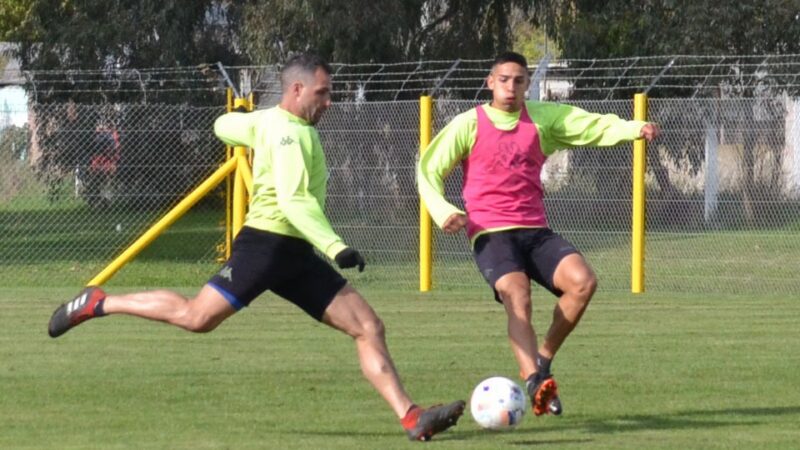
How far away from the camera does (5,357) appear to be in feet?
37.1

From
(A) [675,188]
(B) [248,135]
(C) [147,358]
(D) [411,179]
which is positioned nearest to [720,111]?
(A) [675,188]

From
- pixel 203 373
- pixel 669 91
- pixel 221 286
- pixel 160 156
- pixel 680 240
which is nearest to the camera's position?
pixel 221 286

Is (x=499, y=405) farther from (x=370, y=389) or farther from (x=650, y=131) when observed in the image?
(x=370, y=389)

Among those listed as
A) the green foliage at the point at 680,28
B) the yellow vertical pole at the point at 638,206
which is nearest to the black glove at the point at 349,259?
the yellow vertical pole at the point at 638,206

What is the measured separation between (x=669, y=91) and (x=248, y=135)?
48.0 feet

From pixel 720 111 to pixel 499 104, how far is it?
901cm

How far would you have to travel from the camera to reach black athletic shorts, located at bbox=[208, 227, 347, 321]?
7902 millimetres

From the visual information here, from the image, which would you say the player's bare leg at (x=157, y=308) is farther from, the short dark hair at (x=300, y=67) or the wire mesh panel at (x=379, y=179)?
the wire mesh panel at (x=379, y=179)

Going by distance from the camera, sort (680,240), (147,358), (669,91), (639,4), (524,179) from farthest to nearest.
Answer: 1. (639,4)
2. (669,91)
3. (680,240)
4. (147,358)
5. (524,179)

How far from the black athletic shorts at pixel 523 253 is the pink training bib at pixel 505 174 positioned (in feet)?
0.19

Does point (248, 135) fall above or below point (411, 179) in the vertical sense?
above

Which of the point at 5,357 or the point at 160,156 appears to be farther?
the point at 160,156

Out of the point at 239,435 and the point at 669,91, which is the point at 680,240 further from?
the point at 239,435

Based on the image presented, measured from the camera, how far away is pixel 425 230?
1728cm
